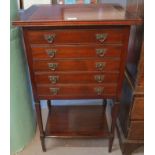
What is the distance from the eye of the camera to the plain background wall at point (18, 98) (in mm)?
1354

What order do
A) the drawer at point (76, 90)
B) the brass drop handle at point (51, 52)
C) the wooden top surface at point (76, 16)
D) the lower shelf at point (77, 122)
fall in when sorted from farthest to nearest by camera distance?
1. the lower shelf at point (77, 122)
2. the drawer at point (76, 90)
3. the brass drop handle at point (51, 52)
4. the wooden top surface at point (76, 16)

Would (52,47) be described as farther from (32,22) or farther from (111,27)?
(111,27)

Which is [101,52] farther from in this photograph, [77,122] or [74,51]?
[77,122]

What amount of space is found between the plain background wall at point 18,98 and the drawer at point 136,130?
0.80m

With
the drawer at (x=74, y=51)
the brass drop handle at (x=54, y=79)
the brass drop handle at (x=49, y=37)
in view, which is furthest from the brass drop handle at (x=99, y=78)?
the brass drop handle at (x=49, y=37)

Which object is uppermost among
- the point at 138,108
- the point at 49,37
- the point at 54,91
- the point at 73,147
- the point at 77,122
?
the point at 49,37

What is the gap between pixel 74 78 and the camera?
1.25 m

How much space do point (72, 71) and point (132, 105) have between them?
0.48 meters

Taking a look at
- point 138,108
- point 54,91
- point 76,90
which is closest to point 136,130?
point 138,108

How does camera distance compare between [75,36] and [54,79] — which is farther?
[54,79]

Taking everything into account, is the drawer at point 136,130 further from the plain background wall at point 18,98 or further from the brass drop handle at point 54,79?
the plain background wall at point 18,98

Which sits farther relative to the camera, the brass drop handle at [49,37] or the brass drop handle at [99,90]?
the brass drop handle at [99,90]

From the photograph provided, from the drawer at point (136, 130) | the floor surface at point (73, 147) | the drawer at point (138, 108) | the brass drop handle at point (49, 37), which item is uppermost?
the brass drop handle at point (49, 37)

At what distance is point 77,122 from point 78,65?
2.09 feet
